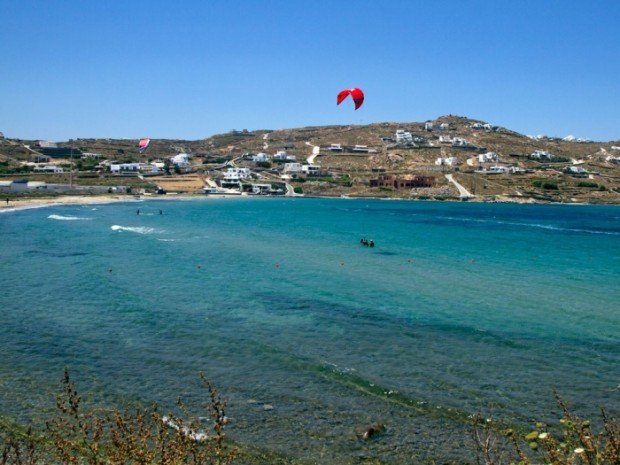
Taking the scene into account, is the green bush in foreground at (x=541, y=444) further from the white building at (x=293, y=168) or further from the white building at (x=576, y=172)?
the white building at (x=576, y=172)

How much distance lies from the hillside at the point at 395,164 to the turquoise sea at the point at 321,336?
81994 mm

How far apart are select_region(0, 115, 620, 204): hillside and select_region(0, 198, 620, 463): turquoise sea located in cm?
8199

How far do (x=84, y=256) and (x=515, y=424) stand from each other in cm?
3023

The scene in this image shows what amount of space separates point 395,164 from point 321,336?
123 m

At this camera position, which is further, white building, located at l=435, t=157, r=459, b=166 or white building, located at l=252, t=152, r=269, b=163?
white building, located at l=252, t=152, r=269, b=163

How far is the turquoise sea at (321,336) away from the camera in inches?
486

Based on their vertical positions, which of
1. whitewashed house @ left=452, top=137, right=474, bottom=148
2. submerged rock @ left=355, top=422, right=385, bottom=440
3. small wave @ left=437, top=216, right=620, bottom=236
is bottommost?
small wave @ left=437, top=216, right=620, bottom=236

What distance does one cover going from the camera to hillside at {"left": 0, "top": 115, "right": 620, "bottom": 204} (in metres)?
119

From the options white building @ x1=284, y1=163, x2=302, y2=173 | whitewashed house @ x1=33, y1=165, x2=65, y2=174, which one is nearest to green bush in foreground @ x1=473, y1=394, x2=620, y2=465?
whitewashed house @ x1=33, y1=165, x2=65, y2=174

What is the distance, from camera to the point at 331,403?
41.9 ft

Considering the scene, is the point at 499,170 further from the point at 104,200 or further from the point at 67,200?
the point at 67,200

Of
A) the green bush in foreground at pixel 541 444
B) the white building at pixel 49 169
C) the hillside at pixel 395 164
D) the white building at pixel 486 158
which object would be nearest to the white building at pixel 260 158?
the hillside at pixel 395 164

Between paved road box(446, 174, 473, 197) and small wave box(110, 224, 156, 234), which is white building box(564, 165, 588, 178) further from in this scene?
small wave box(110, 224, 156, 234)

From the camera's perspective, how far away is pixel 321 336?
18.0 m
